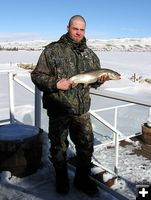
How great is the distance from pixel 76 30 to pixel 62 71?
365 mm

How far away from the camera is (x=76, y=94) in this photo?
2.93m

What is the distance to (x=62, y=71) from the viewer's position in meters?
2.87

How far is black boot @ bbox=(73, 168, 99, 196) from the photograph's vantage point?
3149 mm

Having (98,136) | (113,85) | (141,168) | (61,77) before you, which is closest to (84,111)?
(61,77)

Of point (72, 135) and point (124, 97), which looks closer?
point (124, 97)

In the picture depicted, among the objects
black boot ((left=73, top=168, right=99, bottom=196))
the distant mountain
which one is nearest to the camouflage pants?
black boot ((left=73, top=168, right=99, bottom=196))

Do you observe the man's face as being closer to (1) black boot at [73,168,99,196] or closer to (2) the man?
(2) the man

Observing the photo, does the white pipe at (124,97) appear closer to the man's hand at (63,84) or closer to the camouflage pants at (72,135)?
the camouflage pants at (72,135)

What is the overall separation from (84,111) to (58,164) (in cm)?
57

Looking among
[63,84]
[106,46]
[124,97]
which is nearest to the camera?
[63,84]

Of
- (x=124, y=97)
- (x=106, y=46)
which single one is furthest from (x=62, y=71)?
(x=106, y=46)

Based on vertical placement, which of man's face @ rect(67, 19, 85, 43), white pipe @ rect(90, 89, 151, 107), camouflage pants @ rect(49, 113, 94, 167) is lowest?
camouflage pants @ rect(49, 113, 94, 167)

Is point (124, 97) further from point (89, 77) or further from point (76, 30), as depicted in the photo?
point (76, 30)

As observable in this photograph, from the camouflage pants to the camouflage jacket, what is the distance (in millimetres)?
86
